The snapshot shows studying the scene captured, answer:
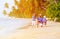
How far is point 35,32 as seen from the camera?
127 inches

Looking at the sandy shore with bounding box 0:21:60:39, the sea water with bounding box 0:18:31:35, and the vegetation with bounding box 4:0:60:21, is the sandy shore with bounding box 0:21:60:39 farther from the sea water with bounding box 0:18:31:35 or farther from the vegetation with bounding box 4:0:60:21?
the vegetation with bounding box 4:0:60:21

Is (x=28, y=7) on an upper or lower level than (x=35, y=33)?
upper

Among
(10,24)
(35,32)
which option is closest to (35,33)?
(35,32)

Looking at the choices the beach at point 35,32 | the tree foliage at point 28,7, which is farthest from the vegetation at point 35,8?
the beach at point 35,32

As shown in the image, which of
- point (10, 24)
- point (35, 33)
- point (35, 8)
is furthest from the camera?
point (35, 8)

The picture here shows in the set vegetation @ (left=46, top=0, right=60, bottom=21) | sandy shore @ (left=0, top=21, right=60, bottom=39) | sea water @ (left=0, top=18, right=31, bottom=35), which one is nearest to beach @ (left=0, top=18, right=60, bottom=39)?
sandy shore @ (left=0, top=21, right=60, bottom=39)

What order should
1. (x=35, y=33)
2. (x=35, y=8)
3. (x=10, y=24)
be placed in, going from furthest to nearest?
1. (x=35, y=8)
2. (x=10, y=24)
3. (x=35, y=33)

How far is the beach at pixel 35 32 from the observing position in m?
3.01

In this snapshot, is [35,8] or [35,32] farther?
[35,8]

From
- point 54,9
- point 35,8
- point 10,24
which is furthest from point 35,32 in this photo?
point 54,9

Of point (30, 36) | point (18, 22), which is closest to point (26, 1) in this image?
point (18, 22)

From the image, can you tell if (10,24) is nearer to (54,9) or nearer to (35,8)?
(35,8)

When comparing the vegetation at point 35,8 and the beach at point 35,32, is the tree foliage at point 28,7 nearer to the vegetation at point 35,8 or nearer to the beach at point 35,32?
the vegetation at point 35,8

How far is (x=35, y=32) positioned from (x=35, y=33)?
5 cm
